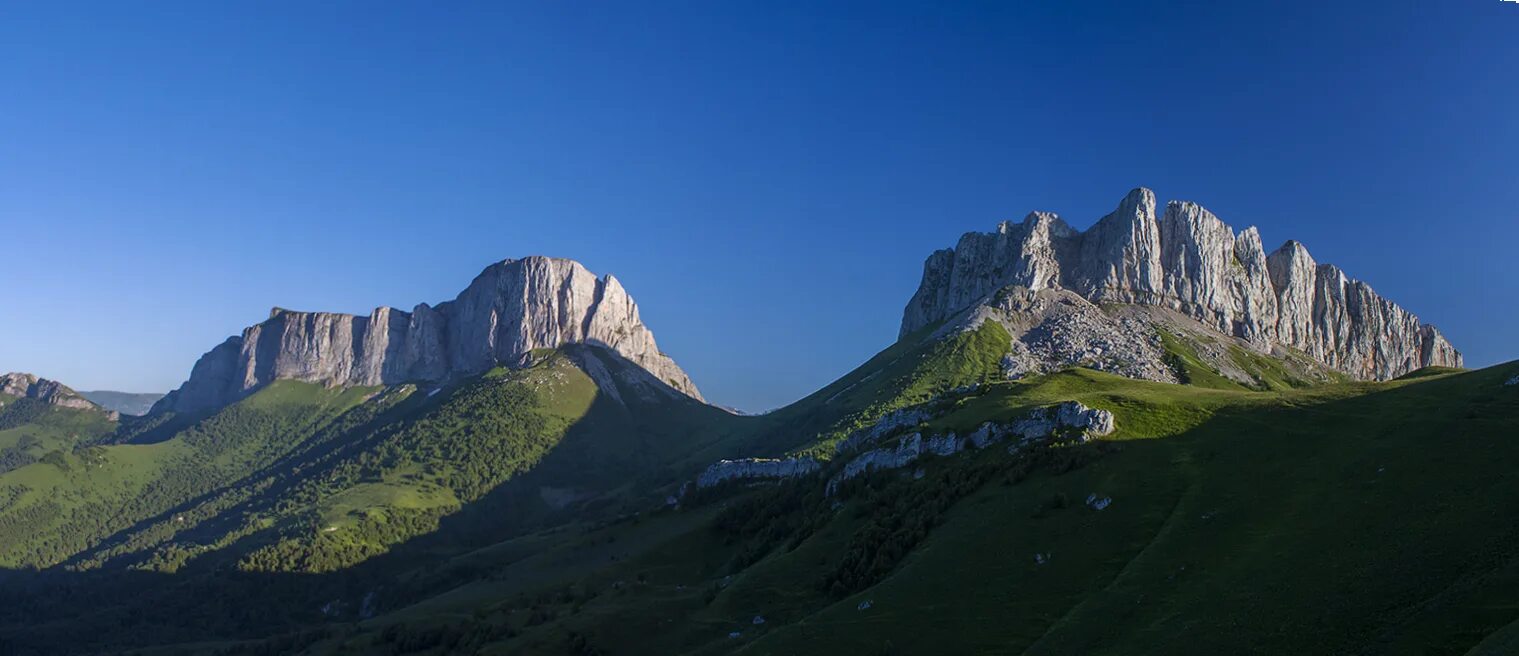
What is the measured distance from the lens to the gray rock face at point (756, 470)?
142625 mm

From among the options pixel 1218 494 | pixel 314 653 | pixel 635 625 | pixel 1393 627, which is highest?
pixel 1218 494

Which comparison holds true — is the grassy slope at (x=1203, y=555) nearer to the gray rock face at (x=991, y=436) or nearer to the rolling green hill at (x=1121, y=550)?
the rolling green hill at (x=1121, y=550)

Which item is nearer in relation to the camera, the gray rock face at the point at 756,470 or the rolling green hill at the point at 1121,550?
the rolling green hill at the point at 1121,550

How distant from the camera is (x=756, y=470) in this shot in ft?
517

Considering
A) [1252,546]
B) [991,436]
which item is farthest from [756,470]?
[1252,546]

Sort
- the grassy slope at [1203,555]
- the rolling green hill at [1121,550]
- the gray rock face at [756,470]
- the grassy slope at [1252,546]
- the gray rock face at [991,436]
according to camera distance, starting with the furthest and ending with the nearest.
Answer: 1. the gray rock face at [756,470]
2. the gray rock face at [991,436]
3. the rolling green hill at [1121,550]
4. the grassy slope at [1203,555]
5. the grassy slope at [1252,546]

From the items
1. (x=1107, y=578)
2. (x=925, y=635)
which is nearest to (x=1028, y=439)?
(x=1107, y=578)

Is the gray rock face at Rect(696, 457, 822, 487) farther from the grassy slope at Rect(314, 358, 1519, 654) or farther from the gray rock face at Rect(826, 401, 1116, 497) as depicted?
the grassy slope at Rect(314, 358, 1519, 654)

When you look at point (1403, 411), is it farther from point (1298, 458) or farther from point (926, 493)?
point (926, 493)

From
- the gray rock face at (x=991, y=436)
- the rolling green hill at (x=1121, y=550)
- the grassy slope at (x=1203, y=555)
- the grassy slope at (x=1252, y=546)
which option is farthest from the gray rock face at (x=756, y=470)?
the grassy slope at (x=1252, y=546)

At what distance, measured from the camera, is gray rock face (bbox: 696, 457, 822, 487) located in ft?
468

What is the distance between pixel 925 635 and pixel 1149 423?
3958 cm

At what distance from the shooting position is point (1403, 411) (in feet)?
234

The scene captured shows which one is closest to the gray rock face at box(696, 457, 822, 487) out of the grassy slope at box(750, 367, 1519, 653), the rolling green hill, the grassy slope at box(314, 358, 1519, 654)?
the rolling green hill
